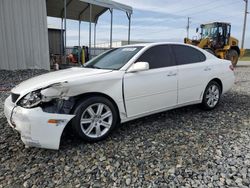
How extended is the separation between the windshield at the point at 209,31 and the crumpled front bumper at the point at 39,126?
1560cm

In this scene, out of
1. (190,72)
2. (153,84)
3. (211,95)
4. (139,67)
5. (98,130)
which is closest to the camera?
(98,130)

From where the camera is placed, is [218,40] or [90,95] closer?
[90,95]

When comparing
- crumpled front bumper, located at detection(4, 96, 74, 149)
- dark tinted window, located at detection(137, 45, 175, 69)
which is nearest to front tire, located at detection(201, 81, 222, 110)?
dark tinted window, located at detection(137, 45, 175, 69)

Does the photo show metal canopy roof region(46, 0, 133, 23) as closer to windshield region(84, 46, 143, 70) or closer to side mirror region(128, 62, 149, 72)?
windshield region(84, 46, 143, 70)

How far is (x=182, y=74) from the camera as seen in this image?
14.0 feet

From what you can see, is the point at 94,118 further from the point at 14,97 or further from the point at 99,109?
the point at 14,97

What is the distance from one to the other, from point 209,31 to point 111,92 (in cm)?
1515

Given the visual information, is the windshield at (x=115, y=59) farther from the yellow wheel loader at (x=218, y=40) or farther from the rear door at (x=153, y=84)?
the yellow wheel loader at (x=218, y=40)

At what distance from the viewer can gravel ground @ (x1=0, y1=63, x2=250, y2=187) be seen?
2.45 meters

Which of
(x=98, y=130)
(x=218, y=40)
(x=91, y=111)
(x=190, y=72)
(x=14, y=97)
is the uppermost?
(x=218, y=40)

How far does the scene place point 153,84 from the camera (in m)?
3.80

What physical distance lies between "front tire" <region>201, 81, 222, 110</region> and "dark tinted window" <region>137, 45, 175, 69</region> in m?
1.16

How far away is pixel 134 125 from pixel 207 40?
13.9 metres

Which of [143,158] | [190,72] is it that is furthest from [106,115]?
[190,72]
